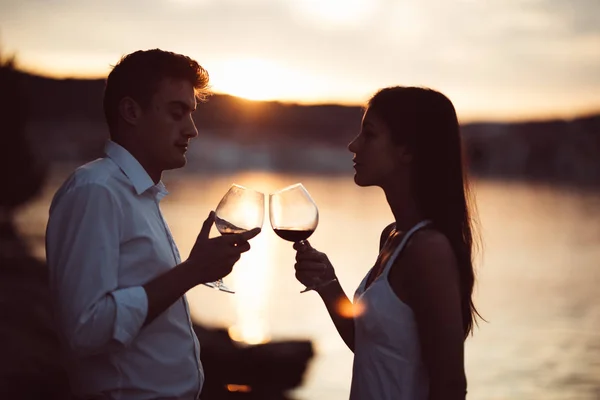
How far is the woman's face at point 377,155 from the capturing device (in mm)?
2791

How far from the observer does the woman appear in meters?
2.44

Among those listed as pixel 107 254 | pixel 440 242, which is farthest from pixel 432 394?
pixel 107 254

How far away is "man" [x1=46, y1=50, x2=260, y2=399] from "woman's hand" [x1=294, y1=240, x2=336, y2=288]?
360 millimetres

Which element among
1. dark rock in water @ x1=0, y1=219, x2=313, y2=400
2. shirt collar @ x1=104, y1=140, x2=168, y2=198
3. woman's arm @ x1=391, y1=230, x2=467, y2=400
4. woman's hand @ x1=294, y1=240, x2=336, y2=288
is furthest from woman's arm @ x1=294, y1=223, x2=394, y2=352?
dark rock in water @ x1=0, y1=219, x2=313, y2=400

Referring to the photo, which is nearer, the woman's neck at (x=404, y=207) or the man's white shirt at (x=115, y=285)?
the man's white shirt at (x=115, y=285)

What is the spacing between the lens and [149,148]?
2.66 meters

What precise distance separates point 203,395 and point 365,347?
6649 mm

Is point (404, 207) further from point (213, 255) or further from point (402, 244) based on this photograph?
point (213, 255)

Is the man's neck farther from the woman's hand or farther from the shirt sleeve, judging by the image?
the woman's hand

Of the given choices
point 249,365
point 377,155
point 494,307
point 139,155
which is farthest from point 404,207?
point 494,307

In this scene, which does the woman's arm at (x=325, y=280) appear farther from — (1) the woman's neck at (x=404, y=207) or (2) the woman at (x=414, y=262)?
(1) the woman's neck at (x=404, y=207)

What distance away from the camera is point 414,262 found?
2.49 meters

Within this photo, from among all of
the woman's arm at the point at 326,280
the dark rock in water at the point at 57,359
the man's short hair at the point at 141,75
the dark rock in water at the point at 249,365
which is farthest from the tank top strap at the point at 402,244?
the dark rock in water at the point at 249,365

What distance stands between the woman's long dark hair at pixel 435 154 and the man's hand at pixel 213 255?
0.69 meters
